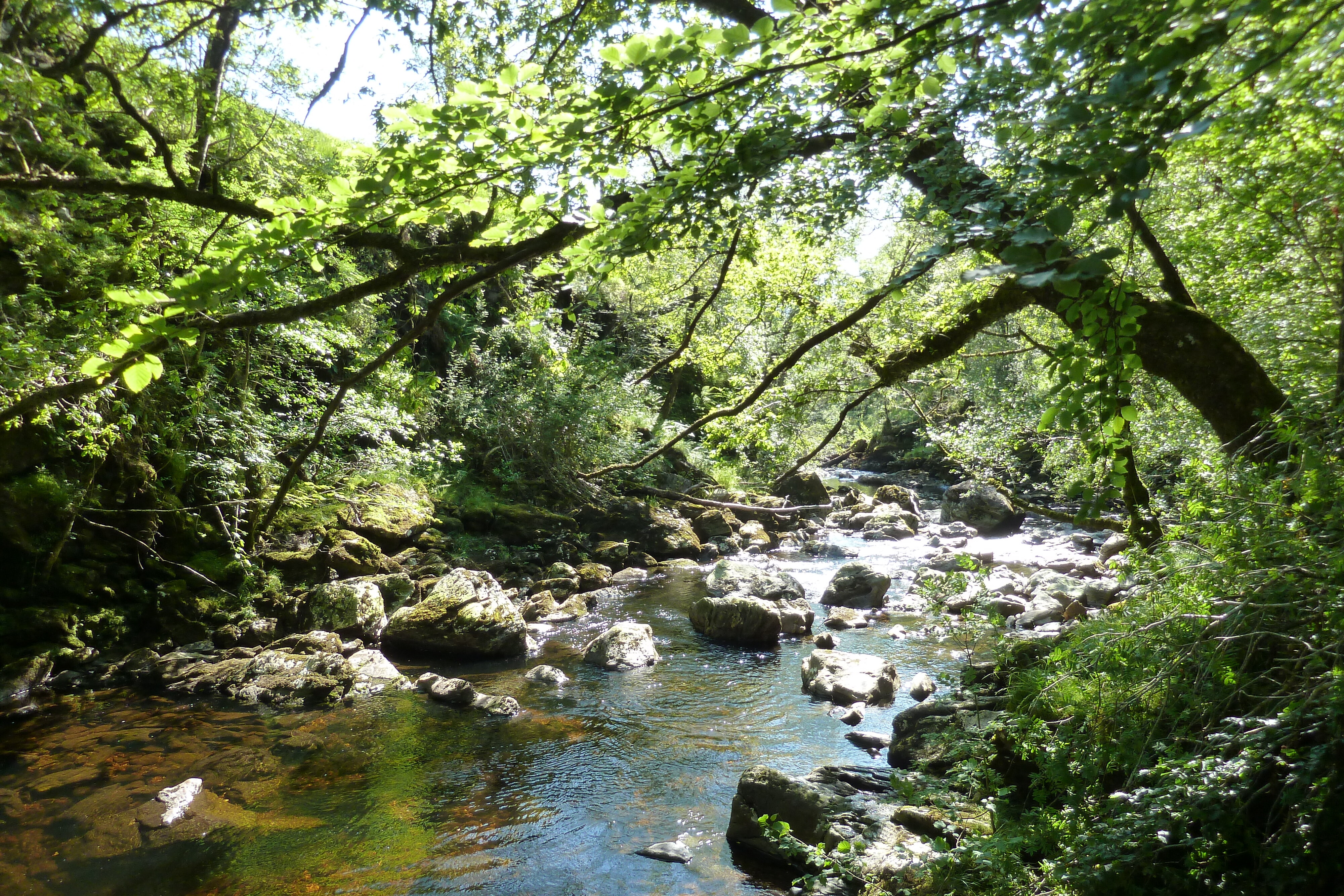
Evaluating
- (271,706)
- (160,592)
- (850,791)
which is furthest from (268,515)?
(160,592)

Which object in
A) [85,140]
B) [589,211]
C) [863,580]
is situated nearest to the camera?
[589,211]

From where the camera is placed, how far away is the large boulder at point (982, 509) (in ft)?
64.8

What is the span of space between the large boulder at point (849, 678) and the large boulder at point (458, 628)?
14.9ft

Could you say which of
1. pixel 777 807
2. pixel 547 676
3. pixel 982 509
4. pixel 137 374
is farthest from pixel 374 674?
pixel 982 509

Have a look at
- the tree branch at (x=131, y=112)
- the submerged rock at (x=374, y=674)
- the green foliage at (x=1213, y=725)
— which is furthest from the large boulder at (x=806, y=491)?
the tree branch at (x=131, y=112)

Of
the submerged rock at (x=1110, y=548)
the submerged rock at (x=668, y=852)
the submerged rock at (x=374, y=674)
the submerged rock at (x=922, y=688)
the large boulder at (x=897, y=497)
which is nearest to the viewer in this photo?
the submerged rock at (x=668, y=852)

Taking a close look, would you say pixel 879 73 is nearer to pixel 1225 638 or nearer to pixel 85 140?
pixel 1225 638

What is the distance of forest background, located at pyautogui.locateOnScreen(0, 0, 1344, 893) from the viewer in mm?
1820

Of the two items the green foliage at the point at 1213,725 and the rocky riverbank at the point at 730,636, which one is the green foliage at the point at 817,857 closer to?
the rocky riverbank at the point at 730,636

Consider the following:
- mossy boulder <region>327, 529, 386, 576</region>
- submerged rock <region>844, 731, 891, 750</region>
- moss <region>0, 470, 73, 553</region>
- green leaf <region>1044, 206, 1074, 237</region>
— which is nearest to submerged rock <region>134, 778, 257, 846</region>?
moss <region>0, 470, 73, 553</region>

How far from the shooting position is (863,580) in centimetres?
1298

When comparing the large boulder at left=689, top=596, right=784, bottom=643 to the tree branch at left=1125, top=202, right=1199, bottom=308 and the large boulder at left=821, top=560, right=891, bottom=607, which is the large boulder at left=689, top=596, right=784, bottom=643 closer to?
the large boulder at left=821, top=560, right=891, bottom=607

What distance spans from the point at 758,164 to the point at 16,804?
8454 mm

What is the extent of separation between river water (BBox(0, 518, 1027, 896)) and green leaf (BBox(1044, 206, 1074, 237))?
5197mm
